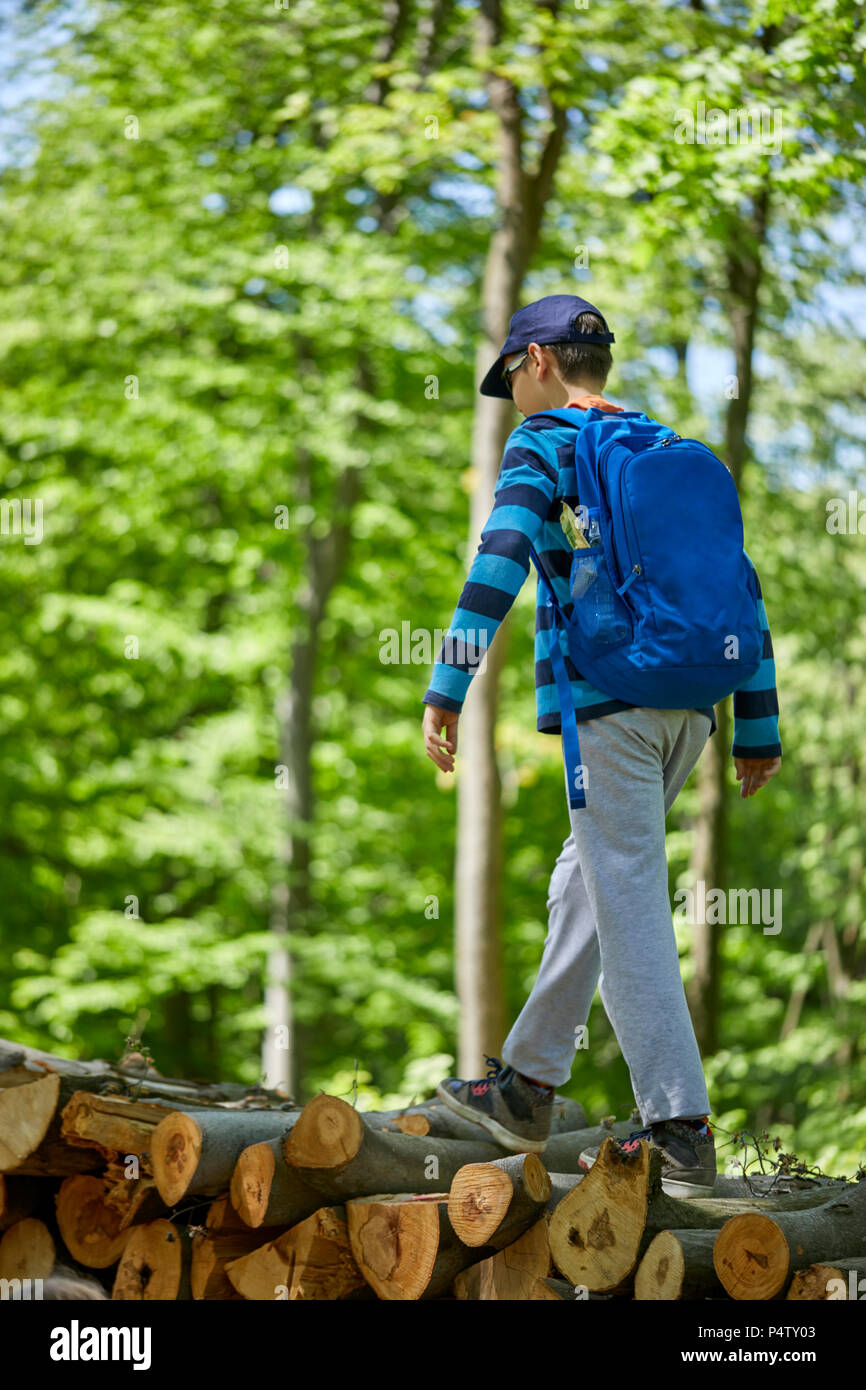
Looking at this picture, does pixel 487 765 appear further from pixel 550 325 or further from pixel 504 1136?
pixel 550 325

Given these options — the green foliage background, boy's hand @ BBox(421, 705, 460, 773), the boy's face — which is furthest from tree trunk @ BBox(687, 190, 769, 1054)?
boy's hand @ BBox(421, 705, 460, 773)

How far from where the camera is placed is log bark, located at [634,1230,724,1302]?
267 centimetres

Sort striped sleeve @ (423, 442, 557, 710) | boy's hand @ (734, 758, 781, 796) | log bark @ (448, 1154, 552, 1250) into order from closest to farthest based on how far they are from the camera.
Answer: log bark @ (448, 1154, 552, 1250), striped sleeve @ (423, 442, 557, 710), boy's hand @ (734, 758, 781, 796)

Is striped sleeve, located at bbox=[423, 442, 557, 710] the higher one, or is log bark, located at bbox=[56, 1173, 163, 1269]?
striped sleeve, located at bbox=[423, 442, 557, 710]

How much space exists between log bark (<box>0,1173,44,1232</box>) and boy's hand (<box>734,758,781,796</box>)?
7.03 ft

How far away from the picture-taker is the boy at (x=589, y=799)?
9.87 ft

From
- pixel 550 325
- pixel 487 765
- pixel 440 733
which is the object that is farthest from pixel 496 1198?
pixel 487 765

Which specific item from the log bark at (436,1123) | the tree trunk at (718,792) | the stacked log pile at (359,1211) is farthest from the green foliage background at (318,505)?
the stacked log pile at (359,1211)

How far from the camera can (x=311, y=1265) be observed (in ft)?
10.00

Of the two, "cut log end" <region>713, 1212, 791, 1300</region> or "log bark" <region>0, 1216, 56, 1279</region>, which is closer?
"cut log end" <region>713, 1212, 791, 1300</region>

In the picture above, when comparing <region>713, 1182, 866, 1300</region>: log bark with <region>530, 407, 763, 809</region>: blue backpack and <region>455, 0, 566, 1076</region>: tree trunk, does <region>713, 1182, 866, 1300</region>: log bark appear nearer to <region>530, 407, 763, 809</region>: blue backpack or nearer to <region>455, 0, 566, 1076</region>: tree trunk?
<region>530, 407, 763, 809</region>: blue backpack

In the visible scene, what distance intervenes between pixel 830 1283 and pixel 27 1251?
2044mm

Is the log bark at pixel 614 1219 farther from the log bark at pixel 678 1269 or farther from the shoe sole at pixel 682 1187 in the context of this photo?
the shoe sole at pixel 682 1187
